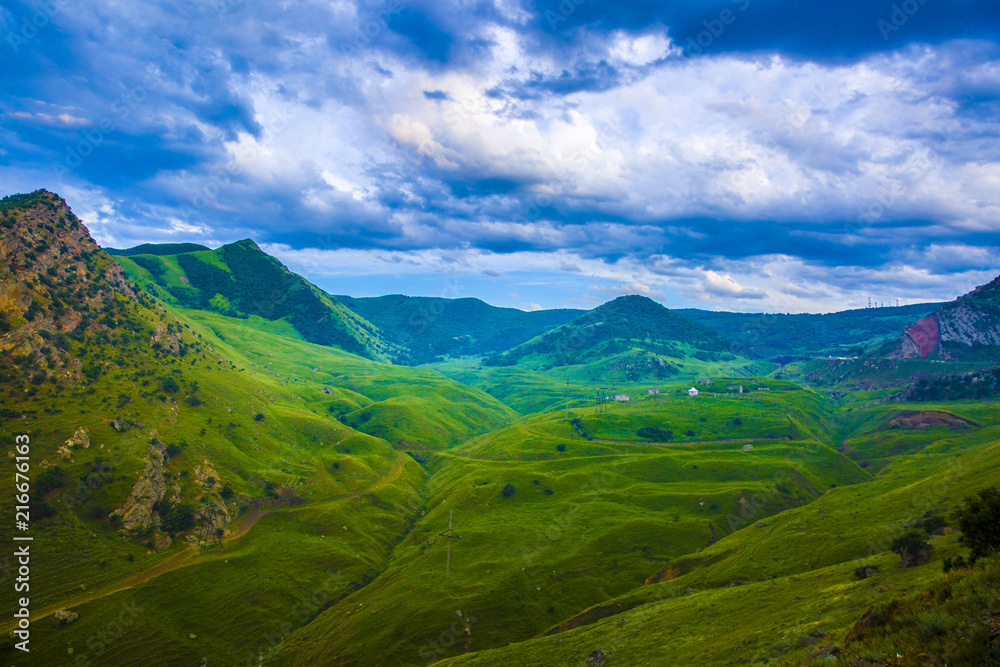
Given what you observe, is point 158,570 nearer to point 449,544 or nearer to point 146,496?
point 146,496

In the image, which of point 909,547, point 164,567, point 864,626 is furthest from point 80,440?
A: point 909,547

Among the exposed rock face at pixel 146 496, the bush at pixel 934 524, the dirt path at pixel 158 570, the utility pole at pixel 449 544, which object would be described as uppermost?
the bush at pixel 934 524

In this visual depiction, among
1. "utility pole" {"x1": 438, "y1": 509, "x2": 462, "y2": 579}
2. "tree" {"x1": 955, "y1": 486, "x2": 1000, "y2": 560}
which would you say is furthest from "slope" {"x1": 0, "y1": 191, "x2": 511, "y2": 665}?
"tree" {"x1": 955, "y1": 486, "x2": 1000, "y2": 560}

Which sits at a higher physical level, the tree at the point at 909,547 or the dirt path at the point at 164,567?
the tree at the point at 909,547

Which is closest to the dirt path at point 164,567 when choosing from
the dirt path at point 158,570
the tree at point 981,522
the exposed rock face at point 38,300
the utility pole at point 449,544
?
the dirt path at point 158,570

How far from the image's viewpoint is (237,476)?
168 meters

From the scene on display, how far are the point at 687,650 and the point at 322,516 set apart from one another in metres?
135

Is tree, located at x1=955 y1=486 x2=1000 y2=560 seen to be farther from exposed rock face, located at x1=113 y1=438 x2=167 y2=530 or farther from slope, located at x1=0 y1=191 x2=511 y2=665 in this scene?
exposed rock face, located at x1=113 y1=438 x2=167 y2=530

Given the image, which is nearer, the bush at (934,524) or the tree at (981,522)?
the tree at (981,522)

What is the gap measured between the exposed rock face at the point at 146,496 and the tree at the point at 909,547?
17584cm

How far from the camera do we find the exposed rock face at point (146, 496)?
132 m

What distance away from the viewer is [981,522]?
142 feet

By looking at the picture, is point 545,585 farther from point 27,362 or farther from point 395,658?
point 27,362

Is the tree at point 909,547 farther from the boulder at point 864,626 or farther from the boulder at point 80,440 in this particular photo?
the boulder at point 80,440
